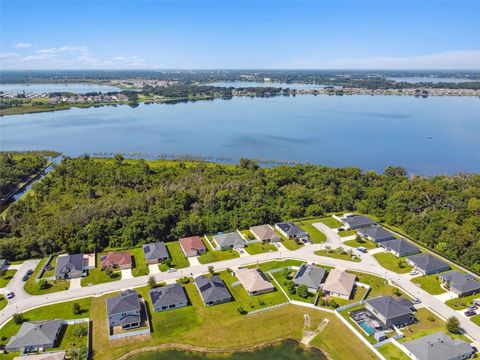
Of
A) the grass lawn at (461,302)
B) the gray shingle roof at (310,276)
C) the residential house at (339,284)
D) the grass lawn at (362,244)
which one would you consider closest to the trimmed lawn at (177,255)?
the gray shingle roof at (310,276)

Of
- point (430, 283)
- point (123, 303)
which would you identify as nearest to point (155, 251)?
point (123, 303)

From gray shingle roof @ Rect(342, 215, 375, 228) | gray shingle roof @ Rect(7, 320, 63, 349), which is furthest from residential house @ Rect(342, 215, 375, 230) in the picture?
gray shingle roof @ Rect(7, 320, 63, 349)

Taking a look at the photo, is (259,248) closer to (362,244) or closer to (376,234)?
(362,244)

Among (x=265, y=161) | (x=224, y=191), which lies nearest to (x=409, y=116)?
(x=265, y=161)

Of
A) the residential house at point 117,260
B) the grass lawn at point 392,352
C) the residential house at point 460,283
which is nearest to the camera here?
the grass lawn at point 392,352

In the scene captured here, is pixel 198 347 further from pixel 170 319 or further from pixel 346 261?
pixel 346 261

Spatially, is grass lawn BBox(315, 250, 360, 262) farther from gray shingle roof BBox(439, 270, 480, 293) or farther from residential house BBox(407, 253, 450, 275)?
gray shingle roof BBox(439, 270, 480, 293)

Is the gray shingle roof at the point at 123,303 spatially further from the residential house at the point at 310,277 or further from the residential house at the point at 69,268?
the residential house at the point at 310,277
